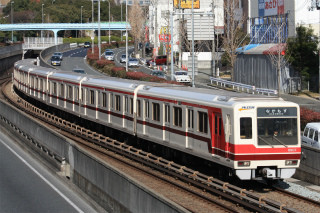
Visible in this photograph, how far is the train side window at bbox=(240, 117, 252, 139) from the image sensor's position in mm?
17688

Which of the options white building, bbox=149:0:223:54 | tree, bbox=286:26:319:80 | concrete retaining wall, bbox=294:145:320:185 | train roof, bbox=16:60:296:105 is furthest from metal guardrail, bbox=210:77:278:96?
concrete retaining wall, bbox=294:145:320:185

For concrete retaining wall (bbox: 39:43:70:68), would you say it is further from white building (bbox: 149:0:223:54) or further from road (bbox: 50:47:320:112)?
white building (bbox: 149:0:223:54)

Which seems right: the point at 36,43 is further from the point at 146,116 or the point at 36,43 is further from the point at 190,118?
the point at 190,118

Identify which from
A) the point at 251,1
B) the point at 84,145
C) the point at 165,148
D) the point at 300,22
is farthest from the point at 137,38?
the point at 165,148

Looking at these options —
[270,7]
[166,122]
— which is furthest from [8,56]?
[166,122]

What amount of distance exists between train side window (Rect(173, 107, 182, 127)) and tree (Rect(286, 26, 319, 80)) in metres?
Result: 37.1

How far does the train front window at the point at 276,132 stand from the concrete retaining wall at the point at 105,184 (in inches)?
169

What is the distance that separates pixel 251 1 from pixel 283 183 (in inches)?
1933

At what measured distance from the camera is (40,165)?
86.9 ft

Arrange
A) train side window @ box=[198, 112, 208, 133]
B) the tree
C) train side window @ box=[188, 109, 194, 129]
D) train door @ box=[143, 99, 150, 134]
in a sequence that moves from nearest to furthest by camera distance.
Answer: train side window @ box=[198, 112, 208, 133] < train side window @ box=[188, 109, 194, 129] < train door @ box=[143, 99, 150, 134] < the tree

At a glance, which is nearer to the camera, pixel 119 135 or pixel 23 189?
pixel 23 189

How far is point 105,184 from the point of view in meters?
17.7

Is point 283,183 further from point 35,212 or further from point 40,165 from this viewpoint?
point 40,165

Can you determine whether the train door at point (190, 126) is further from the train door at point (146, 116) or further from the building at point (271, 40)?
the building at point (271, 40)
